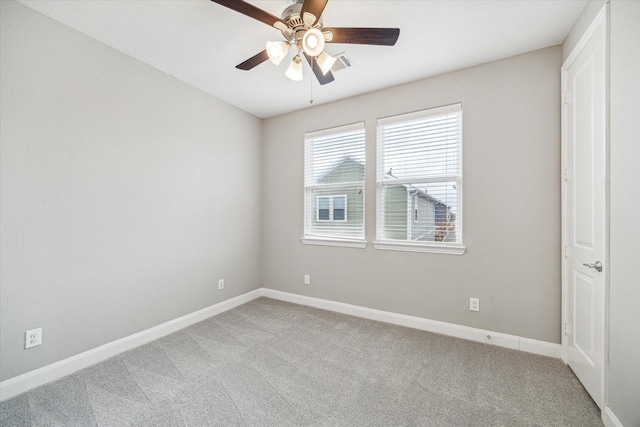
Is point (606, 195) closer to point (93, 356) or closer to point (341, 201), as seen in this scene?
point (341, 201)

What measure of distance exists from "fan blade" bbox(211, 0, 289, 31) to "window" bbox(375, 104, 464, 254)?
1.78m

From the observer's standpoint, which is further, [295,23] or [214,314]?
[214,314]

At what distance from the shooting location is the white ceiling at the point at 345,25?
1877 millimetres

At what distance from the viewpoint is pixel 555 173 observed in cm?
229

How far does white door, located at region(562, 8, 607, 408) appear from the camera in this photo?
1662 millimetres

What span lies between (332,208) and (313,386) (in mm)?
2099

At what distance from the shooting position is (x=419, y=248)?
9.43 feet

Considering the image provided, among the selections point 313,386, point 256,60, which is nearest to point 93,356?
point 313,386

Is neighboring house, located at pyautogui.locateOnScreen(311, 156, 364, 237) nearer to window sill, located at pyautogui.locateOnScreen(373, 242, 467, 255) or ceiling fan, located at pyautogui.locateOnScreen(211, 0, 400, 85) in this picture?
window sill, located at pyautogui.locateOnScreen(373, 242, 467, 255)

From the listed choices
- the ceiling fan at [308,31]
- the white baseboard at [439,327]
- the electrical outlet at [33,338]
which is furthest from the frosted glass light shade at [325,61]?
the electrical outlet at [33,338]

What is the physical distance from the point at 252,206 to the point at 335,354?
2320 mm

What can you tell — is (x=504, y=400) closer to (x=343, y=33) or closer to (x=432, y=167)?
(x=432, y=167)

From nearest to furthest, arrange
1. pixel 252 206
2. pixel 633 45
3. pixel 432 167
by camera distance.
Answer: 1. pixel 633 45
2. pixel 432 167
3. pixel 252 206

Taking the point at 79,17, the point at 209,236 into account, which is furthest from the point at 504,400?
the point at 79,17
